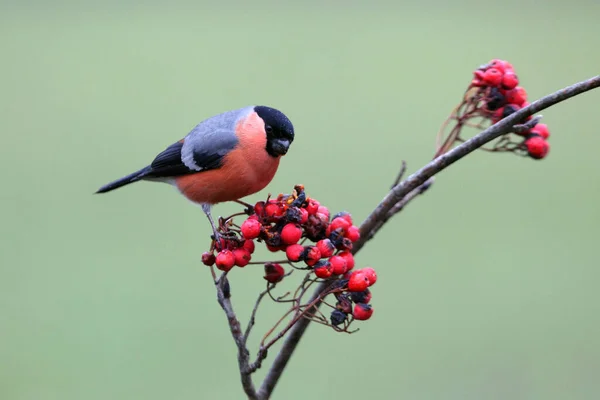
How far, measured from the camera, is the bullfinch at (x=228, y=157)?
152cm

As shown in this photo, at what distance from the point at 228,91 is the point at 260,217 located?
4.15 m

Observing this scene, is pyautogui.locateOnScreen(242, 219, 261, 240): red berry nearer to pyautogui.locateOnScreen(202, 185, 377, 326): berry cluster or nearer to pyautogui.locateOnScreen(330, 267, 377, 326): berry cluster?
pyautogui.locateOnScreen(202, 185, 377, 326): berry cluster

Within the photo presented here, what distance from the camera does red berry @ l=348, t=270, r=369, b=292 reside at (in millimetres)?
1107

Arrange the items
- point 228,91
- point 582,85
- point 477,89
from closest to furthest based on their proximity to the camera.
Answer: point 582,85
point 477,89
point 228,91

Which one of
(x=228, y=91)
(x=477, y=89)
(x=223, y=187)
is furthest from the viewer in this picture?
(x=228, y=91)

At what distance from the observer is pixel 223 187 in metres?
1.57

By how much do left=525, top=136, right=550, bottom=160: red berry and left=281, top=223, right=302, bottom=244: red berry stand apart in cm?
53

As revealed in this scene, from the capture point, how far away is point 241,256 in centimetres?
114

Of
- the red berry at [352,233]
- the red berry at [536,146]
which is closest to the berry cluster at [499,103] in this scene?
the red berry at [536,146]

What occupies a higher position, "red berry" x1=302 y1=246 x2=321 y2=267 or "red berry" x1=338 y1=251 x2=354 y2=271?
"red berry" x1=302 y1=246 x2=321 y2=267

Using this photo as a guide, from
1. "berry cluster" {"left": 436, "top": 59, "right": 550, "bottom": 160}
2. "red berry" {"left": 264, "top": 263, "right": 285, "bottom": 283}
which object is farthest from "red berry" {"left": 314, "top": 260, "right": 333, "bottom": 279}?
"berry cluster" {"left": 436, "top": 59, "right": 550, "bottom": 160}

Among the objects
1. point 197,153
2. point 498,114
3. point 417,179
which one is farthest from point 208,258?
point 498,114

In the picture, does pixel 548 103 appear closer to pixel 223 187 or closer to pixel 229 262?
pixel 229 262

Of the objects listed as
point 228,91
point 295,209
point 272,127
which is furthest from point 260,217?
point 228,91
